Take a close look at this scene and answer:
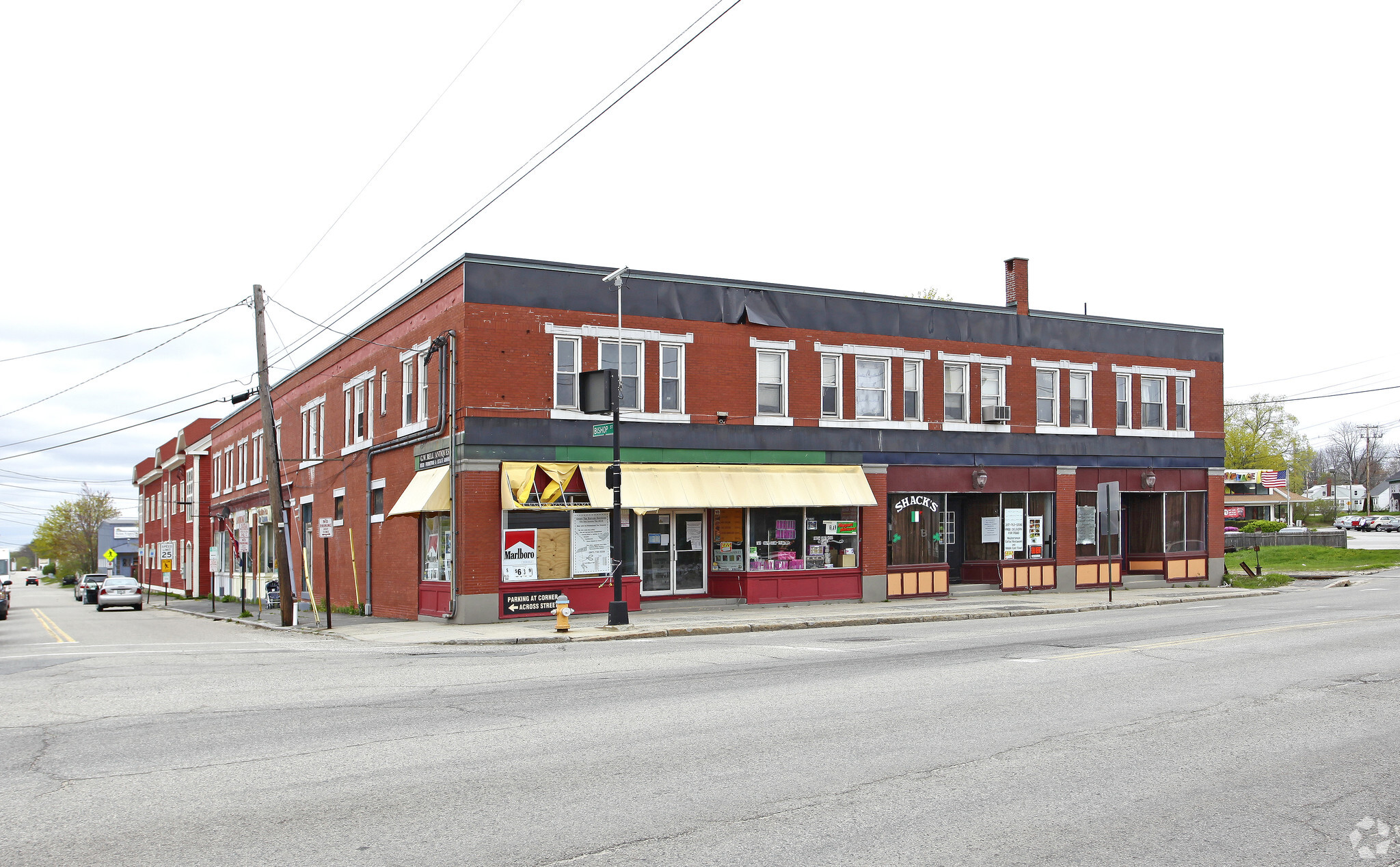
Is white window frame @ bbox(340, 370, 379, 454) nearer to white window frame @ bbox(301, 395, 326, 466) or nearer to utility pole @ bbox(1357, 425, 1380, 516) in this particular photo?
white window frame @ bbox(301, 395, 326, 466)

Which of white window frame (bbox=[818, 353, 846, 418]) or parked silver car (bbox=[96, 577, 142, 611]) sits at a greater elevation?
white window frame (bbox=[818, 353, 846, 418])

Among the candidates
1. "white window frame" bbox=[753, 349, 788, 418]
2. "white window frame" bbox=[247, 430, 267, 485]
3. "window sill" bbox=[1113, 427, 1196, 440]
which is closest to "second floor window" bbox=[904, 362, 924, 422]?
"white window frame" bbox=[753, 349, 788, 418]

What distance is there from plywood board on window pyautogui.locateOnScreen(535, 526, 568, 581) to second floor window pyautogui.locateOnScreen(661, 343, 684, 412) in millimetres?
4040

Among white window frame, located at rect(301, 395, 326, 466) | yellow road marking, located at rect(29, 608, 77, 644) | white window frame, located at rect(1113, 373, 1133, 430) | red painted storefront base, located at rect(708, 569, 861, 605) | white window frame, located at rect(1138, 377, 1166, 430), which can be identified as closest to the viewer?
yellow road marking, located at rect(29, 608, 77, 644)

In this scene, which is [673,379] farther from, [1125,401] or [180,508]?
[180,508]

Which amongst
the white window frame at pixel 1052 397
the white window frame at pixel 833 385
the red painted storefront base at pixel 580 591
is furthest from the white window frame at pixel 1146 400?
the red painted storefront base at pixel 580 591

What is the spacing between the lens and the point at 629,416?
2506 cm

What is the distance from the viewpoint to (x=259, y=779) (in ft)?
25.7

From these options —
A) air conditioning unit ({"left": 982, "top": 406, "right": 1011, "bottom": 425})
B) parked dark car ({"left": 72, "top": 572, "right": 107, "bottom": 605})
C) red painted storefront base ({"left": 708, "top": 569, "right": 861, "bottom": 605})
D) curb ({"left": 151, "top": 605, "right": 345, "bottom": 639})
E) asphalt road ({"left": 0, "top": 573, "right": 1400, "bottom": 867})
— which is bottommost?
parked dark car ({"left": 72, "top": 572, "right": 107, "bottom": 605})

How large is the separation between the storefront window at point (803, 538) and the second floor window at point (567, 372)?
18.1ft

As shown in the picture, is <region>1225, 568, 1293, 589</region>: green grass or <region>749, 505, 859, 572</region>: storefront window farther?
<region>1225, 568, 1293, 589</region>: green grass

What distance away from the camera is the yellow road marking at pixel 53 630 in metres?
24.5

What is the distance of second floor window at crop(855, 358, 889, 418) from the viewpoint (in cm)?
2827

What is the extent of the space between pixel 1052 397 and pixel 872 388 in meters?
6.63
